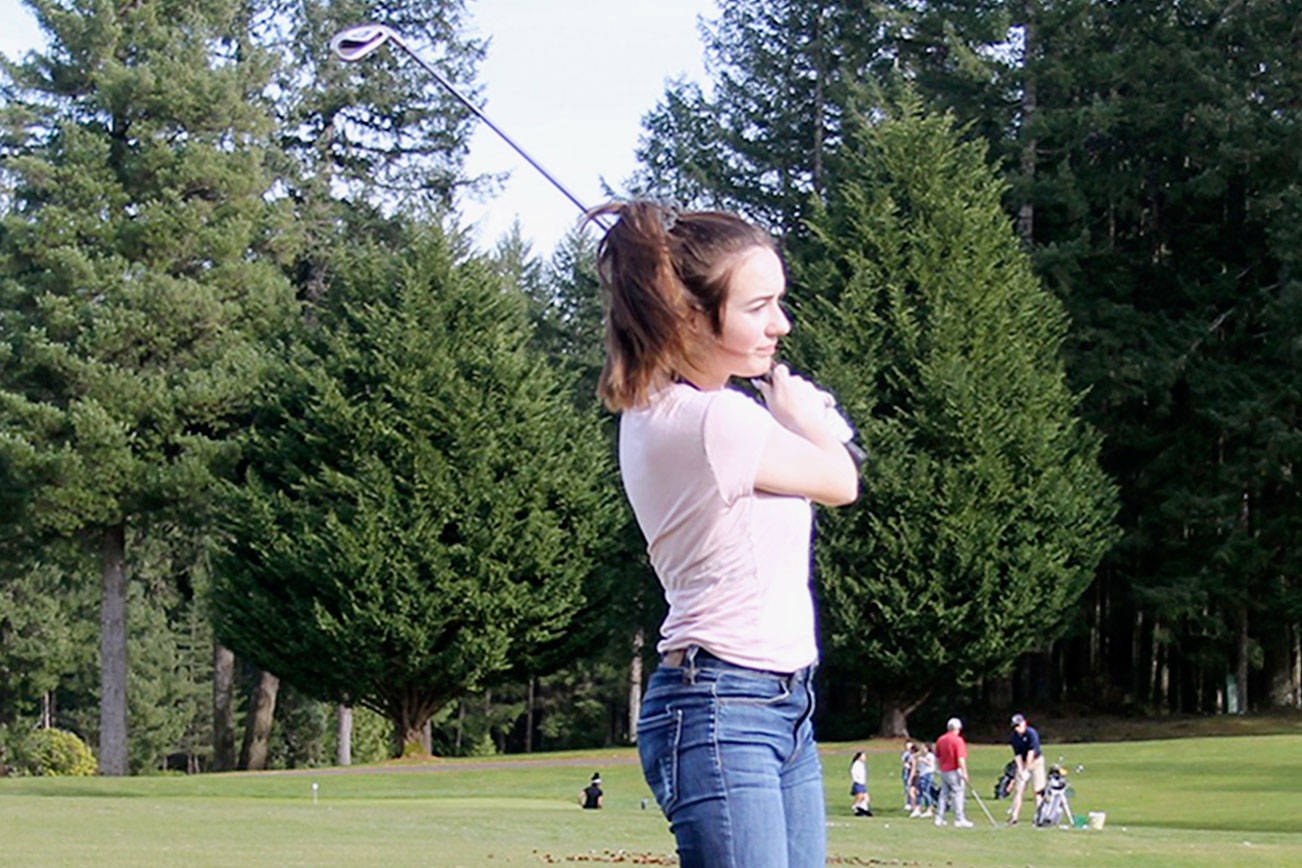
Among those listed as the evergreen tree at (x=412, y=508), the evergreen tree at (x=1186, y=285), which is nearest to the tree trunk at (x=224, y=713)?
the evergreen tree at (x=412, y=508)

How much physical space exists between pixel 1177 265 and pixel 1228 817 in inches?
1039

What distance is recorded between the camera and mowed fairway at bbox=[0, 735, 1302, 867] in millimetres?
18188

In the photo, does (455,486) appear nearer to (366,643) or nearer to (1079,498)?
(366,643)

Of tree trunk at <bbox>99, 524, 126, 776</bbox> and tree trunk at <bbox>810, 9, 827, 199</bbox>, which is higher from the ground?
tree trunk at <bbox>810, 9, 827, 199</bbox>

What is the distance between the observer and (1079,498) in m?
42.5

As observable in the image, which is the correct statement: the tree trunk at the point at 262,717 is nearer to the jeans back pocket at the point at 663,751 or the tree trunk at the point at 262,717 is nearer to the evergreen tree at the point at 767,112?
the evergreen tree at the point at 767,112

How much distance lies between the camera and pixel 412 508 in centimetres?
4116

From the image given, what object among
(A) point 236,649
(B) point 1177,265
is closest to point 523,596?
(A) point 236,649

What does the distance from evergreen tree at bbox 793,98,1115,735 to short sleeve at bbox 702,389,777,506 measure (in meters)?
37.4

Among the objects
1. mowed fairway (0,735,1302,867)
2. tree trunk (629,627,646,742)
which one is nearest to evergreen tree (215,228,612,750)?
mowed fairway (0,735,1302,867)

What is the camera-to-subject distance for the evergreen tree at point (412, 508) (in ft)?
133

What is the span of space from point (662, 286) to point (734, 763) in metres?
0.93

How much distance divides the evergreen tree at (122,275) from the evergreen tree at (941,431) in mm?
14487

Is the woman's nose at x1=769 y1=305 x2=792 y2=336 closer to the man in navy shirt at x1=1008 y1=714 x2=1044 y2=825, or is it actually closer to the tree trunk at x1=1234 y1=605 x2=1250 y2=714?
the man in navy shirt at x1=1008 y1=714 x2=1044 y2=825
